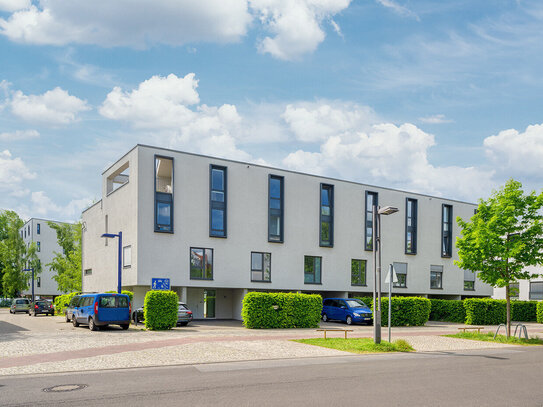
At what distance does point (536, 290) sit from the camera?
49.8 metres

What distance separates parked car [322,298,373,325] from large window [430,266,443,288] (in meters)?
13.9

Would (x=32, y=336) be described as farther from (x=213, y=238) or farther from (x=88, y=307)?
(x=213, y=238)

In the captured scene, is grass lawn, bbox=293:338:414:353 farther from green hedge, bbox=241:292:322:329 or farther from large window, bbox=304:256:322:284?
large window, bbox=304:256:322:284

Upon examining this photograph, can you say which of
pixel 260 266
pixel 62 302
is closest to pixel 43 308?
pixel 62 302

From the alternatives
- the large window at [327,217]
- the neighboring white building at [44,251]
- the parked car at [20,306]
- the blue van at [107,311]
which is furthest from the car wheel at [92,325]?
the neighboring white building at [44,251]

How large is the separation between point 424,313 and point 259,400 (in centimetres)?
2487

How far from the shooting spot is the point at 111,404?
8.58m

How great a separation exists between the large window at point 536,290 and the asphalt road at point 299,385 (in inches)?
1521

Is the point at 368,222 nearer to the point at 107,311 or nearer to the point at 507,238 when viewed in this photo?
the point at 507,238

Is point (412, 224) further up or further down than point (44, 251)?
further up

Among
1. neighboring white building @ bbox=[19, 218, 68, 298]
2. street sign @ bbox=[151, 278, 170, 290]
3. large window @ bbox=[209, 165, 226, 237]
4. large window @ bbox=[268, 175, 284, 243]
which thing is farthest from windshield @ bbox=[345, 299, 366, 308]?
neighboring white building @ bbox=[19, 218, 68, 298]

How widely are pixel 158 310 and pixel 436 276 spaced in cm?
2764

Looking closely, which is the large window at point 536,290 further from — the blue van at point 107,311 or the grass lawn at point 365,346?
the blue van at point 107,311

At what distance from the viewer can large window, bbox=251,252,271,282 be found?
3578 cm
